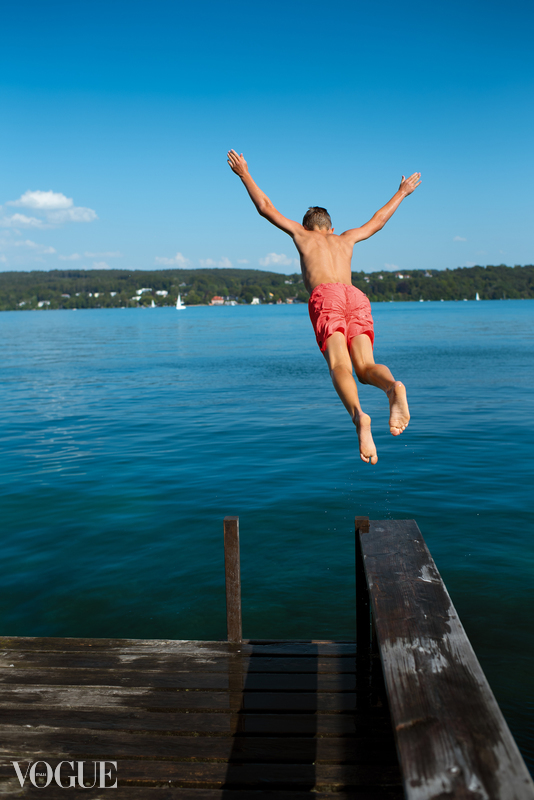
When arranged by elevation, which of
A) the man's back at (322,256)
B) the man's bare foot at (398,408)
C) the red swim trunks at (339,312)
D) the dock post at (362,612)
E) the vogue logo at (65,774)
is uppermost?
the man's back at (322,256)

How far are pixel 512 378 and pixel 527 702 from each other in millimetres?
27169

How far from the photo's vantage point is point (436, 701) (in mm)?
3264

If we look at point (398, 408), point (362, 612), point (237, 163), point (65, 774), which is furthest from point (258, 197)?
point (65, 774)

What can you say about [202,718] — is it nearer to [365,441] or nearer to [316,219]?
[365,441]

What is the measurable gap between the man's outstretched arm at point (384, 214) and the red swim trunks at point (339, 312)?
0.83 metres

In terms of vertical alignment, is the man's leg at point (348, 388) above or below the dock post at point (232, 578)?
above

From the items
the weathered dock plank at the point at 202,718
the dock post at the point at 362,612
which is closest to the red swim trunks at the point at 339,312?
the dock post at the point at 362,612

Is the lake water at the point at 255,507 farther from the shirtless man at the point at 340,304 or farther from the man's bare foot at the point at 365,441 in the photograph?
the shirtless man at the point at 340,304

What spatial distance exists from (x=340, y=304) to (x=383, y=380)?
96 cm

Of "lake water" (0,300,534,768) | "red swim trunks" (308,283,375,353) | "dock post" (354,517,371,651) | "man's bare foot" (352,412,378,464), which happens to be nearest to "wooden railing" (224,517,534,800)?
"dock post" (354,517,371,651)

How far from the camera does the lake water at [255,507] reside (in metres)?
9.73

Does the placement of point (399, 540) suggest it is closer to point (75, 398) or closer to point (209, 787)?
point (209, 787)

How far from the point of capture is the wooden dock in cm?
334

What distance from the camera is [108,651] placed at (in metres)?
6.38
